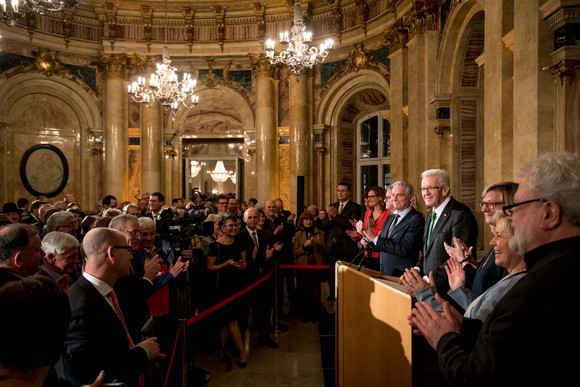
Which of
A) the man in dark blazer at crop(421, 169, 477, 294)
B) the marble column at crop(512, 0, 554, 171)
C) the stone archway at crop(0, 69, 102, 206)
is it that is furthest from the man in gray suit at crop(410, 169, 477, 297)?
the stone archway at crop(0, 69, 102, 206)

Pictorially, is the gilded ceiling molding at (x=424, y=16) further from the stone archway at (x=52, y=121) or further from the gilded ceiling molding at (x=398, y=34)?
the stone archway at (x=52, y=121)

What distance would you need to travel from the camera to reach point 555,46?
13.7ft

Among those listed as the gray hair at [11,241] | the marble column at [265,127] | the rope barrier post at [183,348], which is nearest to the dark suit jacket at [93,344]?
the gray hair at [11,241]

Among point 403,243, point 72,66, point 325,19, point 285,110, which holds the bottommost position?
point 403,243

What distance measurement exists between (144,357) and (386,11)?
32.4 feet

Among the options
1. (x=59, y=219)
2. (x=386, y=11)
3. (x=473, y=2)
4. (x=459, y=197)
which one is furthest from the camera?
(x=386, y=11)

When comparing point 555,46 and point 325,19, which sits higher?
point 325,19

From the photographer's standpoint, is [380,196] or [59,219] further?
[380,196]

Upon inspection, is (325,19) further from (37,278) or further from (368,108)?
(37,278)

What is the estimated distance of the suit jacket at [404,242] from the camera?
3842mm

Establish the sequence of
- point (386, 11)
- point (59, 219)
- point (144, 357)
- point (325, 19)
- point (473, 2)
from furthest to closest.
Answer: point (325, 19) → point (386, 11) → point (473, 2) → point (59, 219) → point (144, 357)

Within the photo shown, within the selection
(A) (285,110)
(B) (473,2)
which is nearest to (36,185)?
(A) (285,110)

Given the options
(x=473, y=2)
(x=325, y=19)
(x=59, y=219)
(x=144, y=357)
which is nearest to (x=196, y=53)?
(x=325, y=19)

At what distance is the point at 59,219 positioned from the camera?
12.5ft
